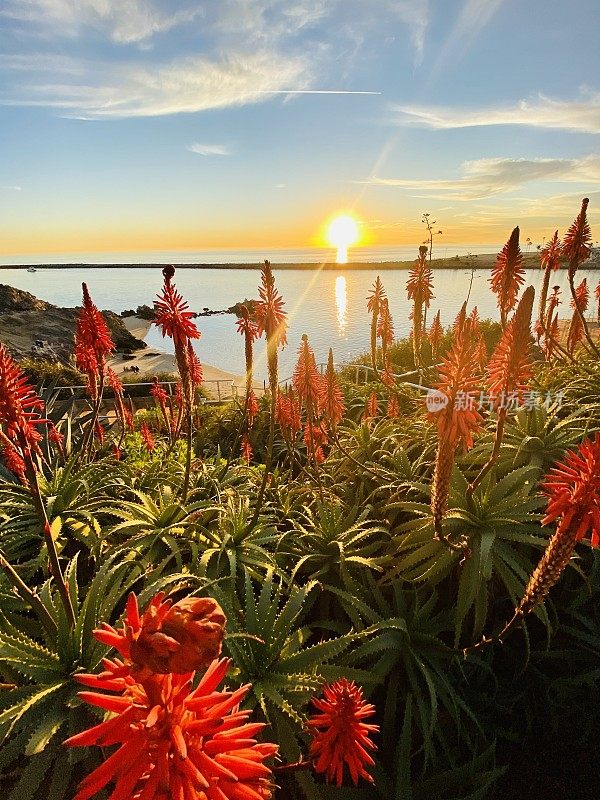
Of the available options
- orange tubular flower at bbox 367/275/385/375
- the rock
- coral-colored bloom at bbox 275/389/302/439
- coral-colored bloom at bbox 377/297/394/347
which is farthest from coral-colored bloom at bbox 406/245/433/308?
the rock

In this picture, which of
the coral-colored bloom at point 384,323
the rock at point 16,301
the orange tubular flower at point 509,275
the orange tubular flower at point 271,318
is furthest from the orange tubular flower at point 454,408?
the rock at point 16,301

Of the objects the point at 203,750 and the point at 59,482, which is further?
the point at 59,482

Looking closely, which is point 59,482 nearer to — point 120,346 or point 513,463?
point 513,463

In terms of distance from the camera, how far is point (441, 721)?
3.36m

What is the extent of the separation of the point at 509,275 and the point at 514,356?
3.96ft

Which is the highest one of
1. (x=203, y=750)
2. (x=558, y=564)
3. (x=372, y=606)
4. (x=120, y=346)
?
(x=203, y=750)

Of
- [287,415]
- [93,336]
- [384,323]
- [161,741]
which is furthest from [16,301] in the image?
[161,741]

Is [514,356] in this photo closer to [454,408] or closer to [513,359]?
[513,359]

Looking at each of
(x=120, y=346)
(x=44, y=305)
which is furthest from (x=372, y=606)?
(x=44, y=305)

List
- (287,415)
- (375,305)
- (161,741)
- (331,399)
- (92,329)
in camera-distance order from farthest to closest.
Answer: (375,305)
(287,415)
(331,399)
(92,329)
(161,741)

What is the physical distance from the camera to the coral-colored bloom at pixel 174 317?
330cm

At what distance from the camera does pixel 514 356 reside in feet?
7.88

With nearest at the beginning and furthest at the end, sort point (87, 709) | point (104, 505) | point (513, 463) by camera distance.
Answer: point (87, 709) → point (513, 463) → point (104, 505)

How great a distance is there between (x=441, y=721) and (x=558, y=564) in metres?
2.07
